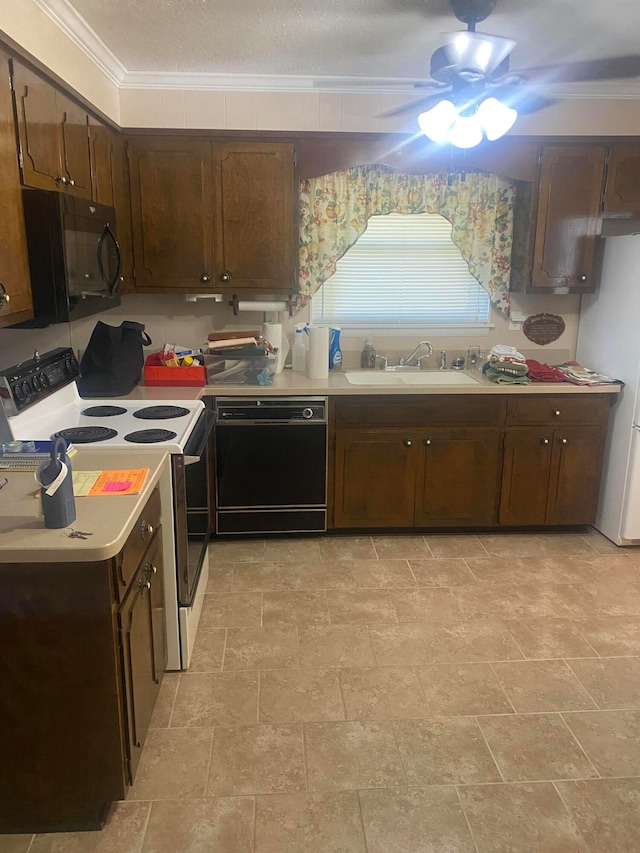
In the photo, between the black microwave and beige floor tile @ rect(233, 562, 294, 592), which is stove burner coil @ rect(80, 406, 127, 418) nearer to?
the black microwave

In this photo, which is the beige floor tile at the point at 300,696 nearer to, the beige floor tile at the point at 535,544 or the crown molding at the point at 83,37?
the beige floor tile at the point at 535,544

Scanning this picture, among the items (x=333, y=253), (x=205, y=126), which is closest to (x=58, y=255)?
(x=205, y=126)

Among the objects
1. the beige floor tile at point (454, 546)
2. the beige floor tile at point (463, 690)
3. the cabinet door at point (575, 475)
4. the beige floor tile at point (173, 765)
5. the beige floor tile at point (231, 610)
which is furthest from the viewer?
the cabinet door at point (575, 475)

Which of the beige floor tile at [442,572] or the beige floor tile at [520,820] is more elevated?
the beige floor tile at [442,572]

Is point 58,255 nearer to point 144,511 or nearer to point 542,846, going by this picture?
point 144,511

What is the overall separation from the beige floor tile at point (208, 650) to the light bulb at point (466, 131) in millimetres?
2232

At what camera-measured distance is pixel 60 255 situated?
231 centimetres

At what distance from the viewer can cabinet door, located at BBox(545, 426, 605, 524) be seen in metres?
3.71

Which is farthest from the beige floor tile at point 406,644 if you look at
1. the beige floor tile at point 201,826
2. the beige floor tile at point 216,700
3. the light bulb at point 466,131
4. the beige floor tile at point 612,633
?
the light bulb at point 466,131

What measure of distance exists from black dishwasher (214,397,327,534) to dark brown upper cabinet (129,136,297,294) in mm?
705

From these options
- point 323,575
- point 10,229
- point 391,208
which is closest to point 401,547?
point 323,575

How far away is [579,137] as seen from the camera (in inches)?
144

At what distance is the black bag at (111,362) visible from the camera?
10.7ft

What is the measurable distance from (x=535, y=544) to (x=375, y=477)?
38.9 inches
